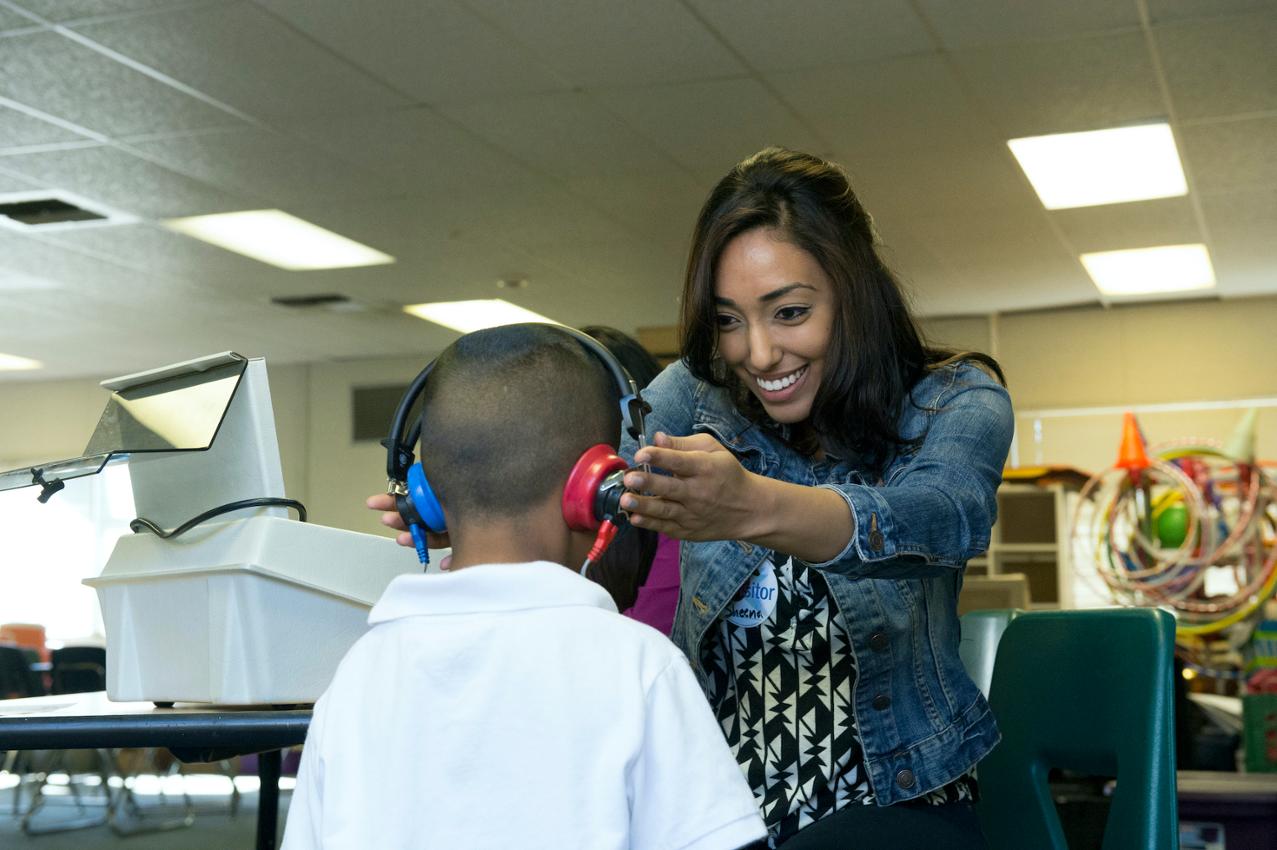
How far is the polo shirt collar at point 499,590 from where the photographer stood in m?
0.94

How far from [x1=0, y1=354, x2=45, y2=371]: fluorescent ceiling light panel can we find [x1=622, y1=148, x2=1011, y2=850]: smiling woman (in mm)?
9613

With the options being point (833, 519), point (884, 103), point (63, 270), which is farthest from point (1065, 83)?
point (63, 270)

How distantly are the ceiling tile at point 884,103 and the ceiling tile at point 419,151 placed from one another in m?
1.26

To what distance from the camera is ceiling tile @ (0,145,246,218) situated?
523 cm

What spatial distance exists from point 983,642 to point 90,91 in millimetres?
3772

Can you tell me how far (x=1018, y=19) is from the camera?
12.9 feet

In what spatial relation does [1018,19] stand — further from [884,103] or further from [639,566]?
[639,566]

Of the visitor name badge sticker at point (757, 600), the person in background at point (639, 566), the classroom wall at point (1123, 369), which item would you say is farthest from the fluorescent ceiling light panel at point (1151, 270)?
the visitor name badge sticker at point (757, 600)

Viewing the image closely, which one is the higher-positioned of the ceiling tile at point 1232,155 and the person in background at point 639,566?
the ceiling tile at point 1232,155

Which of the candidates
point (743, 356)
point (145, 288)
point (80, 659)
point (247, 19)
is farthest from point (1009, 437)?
point (145, 288)

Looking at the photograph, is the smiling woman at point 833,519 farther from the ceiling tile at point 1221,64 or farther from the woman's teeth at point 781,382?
the ceiling tile at point 1221,64

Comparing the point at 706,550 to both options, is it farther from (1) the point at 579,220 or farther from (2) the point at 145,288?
(2) the point at 145,288

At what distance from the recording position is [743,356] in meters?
1.45

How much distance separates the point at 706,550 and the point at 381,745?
0.56 meters
